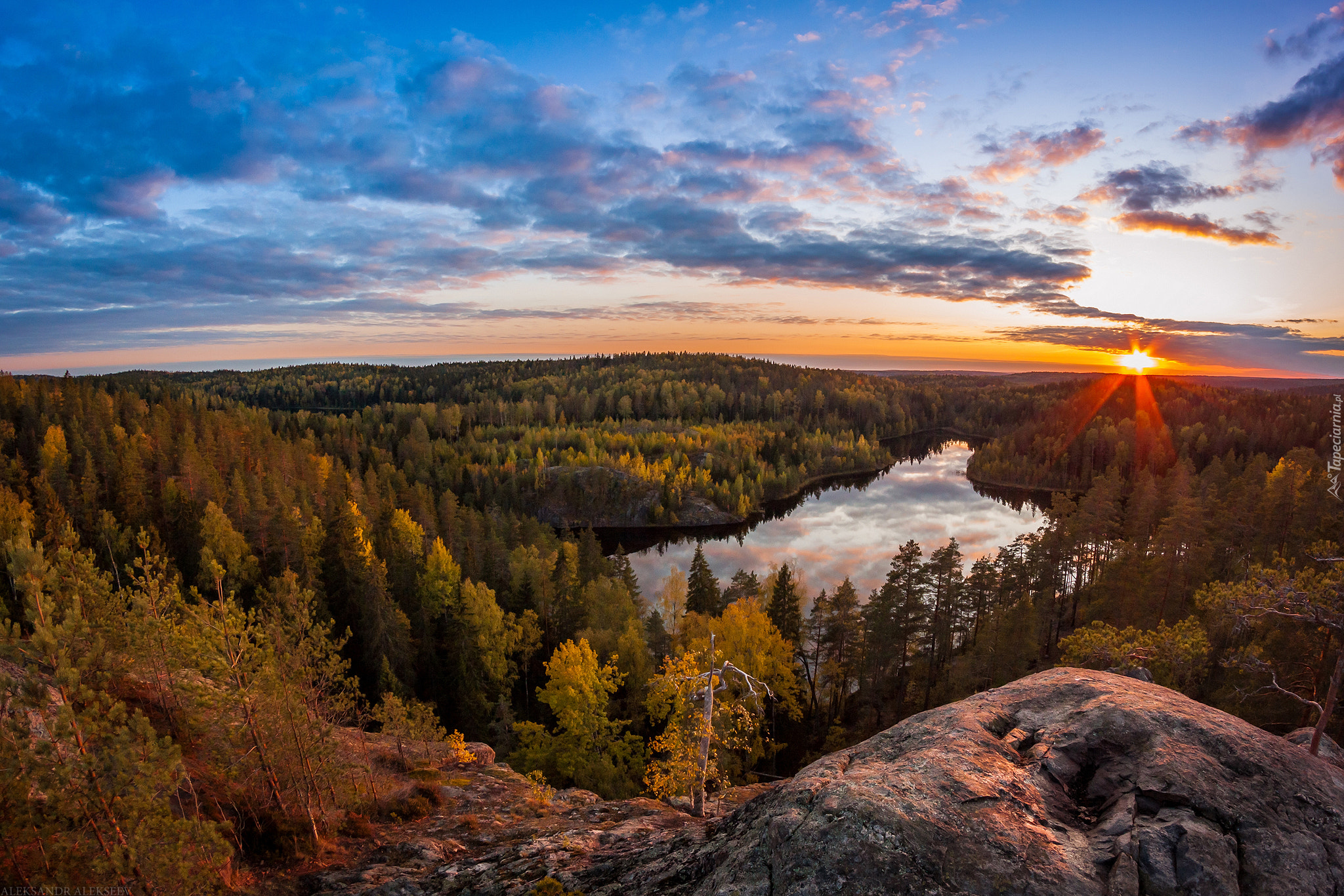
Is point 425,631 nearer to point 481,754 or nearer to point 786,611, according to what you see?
point 481,754

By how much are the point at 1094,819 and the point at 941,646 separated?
4354 centimetres

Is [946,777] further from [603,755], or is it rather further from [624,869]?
[603,755]

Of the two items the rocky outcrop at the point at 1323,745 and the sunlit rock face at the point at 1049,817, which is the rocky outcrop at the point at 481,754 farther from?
the rocky outcrop at the point at 1323,745

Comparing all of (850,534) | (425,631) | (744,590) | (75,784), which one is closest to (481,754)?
(75,784)

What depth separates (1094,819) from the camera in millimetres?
7664

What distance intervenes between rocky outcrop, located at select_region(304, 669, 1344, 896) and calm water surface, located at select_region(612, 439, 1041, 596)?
6214 cm

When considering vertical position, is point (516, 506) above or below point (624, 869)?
below

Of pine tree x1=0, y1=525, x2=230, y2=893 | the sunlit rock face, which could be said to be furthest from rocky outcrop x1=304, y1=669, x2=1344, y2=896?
pine tree x1=0, y1=525, x2=230, y2=893

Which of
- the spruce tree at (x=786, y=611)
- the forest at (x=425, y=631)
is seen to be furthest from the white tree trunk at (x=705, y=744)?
the spruce tree at (x=786, y=611)

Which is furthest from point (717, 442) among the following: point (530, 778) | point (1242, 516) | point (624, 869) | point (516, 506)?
point (624, 869)

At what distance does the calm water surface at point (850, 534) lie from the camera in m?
87.6

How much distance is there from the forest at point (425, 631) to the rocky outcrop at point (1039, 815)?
16.9ft

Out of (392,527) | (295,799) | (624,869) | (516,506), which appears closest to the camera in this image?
(624,869)

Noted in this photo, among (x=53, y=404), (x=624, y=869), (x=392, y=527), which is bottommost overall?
(x=392, y=527)
